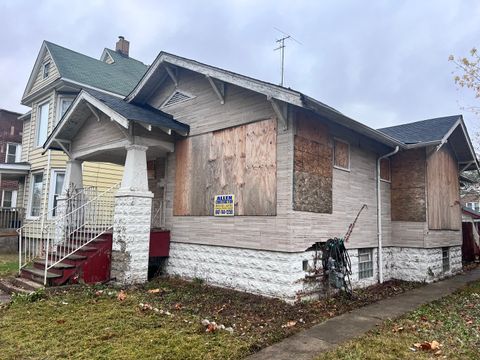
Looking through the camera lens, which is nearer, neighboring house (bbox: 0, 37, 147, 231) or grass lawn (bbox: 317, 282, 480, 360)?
grass lawn (bbox: 317, 282, 480, 360)

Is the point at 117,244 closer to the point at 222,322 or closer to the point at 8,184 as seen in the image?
the point at 222,322

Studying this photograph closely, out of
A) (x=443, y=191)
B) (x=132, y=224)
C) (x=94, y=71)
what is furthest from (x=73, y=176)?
(x=443, y=191)

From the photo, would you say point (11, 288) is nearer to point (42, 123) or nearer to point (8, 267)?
point (8, 267)

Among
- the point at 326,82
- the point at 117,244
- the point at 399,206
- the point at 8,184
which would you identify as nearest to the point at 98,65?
the point at 8,184

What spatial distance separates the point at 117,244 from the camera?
8.38m

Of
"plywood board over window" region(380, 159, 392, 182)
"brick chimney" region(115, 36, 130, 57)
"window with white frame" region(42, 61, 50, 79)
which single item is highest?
"brick chimney" region(115, 36, 130, 57)

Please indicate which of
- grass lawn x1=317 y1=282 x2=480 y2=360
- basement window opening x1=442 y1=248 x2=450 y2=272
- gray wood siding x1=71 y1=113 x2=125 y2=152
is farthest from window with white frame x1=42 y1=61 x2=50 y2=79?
basement window opening x1=442 y1=248 x2=450 y2=272

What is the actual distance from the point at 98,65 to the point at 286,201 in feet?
48.2

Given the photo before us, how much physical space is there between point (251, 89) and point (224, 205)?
2.66 m

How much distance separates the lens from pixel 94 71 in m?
16.7

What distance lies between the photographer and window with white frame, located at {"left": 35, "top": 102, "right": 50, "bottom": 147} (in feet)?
51.3

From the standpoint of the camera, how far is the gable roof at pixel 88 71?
15133mm

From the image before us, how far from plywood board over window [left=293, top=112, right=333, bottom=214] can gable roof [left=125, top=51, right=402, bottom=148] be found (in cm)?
46

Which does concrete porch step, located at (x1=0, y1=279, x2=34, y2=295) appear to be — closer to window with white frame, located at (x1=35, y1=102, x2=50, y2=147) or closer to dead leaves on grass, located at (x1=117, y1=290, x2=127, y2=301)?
dead leaves on grass, located at (x1=117, y1=290, x2=127, y2=301)
